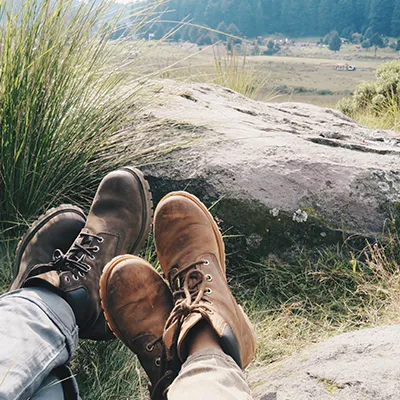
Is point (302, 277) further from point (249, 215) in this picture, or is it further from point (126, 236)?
point (126, 236)

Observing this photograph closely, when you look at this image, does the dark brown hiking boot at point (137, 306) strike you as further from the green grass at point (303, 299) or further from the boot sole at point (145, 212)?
the boot sole at point (145, 212)

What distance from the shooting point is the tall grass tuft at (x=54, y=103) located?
192 centimetres

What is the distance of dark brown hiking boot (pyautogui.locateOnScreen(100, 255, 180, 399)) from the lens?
4.89 ft

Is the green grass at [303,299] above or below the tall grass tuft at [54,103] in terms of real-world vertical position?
below

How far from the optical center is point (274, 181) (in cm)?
225

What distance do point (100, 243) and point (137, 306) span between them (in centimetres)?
34

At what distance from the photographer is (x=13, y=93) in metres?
1.90

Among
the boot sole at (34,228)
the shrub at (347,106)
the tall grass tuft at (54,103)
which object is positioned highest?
the tall grass tuft at (54,103)

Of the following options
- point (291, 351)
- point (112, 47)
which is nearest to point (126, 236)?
point (291, 351)

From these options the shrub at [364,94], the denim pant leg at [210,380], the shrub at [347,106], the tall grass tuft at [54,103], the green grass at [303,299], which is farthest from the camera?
the shrub at [347,106]

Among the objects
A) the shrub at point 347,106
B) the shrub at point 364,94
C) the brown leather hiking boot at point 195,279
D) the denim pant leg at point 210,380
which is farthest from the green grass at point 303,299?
the shrub at point 347,106

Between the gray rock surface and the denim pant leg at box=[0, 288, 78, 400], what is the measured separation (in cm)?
56

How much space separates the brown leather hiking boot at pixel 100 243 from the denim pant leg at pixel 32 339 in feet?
0.33

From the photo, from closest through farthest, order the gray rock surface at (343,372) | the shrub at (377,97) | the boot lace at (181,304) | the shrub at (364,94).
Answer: the gray rock surface at (343,372) < the boot lace at (181,304) < the shrub at (377,97) < the shrub at (364,94)
